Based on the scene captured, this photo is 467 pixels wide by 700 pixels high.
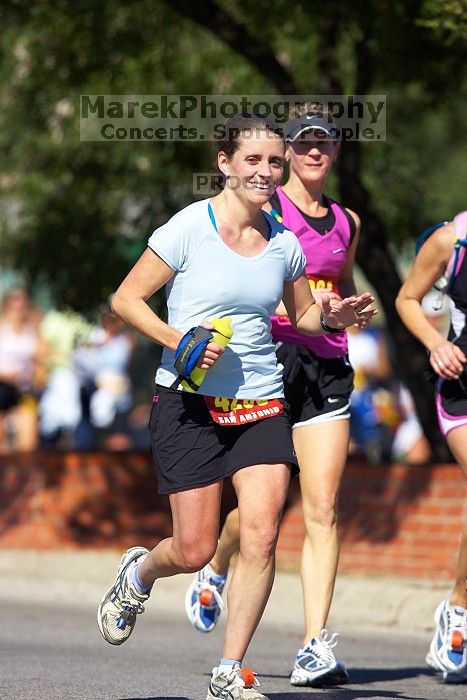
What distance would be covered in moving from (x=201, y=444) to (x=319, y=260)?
4.90ft

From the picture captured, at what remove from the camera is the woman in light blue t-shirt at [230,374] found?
5637 mm

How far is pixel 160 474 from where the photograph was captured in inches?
228

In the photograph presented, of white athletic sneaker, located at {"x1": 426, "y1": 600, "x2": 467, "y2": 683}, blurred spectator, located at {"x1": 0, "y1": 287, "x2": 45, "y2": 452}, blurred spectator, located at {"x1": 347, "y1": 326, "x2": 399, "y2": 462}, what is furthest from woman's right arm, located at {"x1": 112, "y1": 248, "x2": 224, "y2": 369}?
blurred spectator, located at {"x1": 347, "y1": 326, "x2": 399, "y2": 462}

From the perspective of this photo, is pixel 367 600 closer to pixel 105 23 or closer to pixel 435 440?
pixel 435 440

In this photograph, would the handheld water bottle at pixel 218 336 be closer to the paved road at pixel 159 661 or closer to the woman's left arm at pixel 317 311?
the woman's left arm at pixel 317 311

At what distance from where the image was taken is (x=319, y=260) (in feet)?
22.7

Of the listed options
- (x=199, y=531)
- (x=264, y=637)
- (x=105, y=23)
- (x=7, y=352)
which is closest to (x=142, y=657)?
(x=264, y=637)

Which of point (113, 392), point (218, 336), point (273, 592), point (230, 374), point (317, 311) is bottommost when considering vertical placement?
point (273, 592)

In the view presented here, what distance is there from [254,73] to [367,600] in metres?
4.47

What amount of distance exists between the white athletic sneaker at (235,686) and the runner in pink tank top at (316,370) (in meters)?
1.24

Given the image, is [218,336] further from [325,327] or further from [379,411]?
[379,411]

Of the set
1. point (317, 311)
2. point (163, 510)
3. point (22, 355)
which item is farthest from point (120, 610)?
point (22, 355)

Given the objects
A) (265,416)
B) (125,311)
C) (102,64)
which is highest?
(102,64)

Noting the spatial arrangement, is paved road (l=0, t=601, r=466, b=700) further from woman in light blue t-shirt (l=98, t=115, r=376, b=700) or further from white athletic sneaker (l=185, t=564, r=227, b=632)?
woman in light blue t-shirt (l=98, t=115, r=376, b=700)
